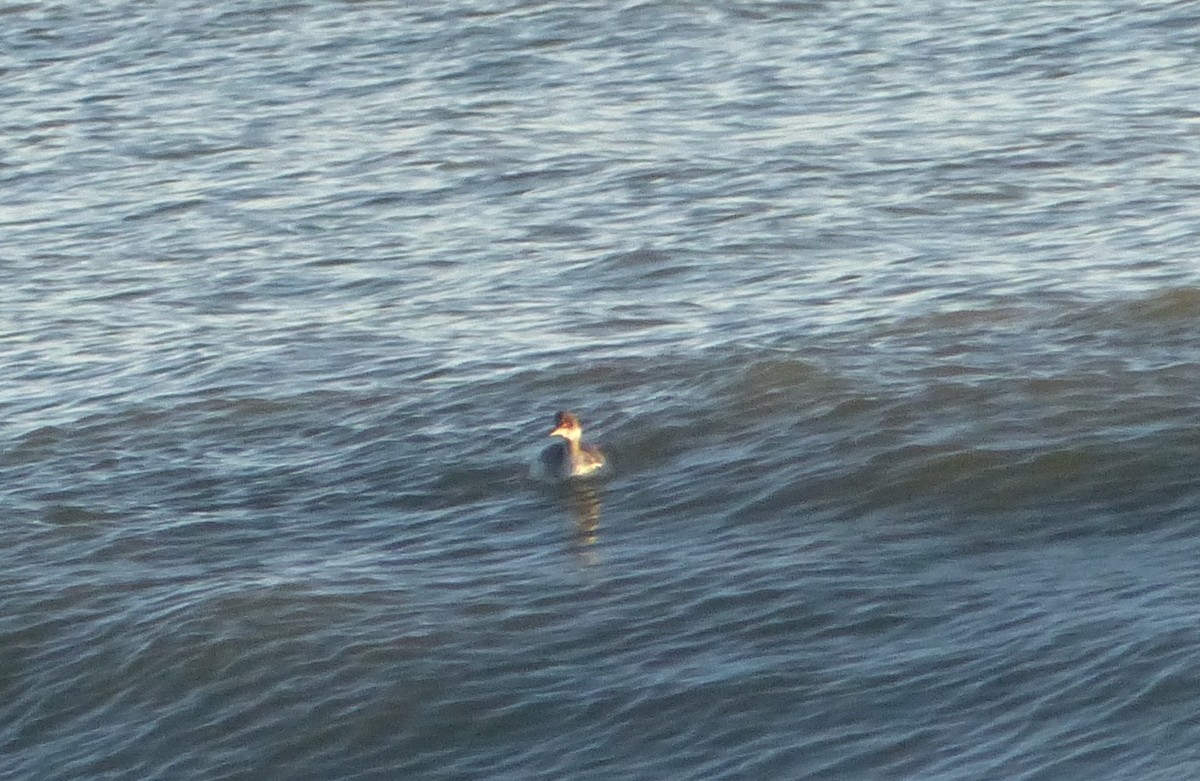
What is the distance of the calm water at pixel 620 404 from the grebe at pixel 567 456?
16 cm

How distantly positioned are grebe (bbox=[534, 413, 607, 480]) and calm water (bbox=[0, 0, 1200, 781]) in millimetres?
164

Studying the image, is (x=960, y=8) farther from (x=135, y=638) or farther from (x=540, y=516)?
(x=135, y=638)

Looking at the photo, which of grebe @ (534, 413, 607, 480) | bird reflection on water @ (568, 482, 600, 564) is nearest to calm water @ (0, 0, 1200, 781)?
bird reflection on water @ (568, 482, 600, 564)

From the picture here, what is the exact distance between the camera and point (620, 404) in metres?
12.8

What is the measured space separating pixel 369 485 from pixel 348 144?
323 inches

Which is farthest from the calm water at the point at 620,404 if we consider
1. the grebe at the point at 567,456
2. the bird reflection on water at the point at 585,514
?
the grebe at the point at 567,456

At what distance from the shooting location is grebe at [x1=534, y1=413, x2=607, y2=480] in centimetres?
1114

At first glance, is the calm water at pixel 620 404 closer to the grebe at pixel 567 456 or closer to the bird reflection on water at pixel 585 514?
the bird reflection on water at pixel 585 514

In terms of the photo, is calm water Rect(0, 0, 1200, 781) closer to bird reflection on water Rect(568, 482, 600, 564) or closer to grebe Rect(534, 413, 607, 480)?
bird reflection on water Rect(568, 482, 600, 564)

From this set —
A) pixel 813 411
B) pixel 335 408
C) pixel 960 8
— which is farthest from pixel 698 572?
pixel 960 8

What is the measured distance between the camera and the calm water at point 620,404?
9039mm

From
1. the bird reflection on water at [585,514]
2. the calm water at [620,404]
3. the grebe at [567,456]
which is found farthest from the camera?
the grebe at [567,456]

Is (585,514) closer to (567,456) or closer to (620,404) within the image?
(567,456)

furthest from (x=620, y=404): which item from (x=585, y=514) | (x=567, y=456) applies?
(x=585, y=514)
